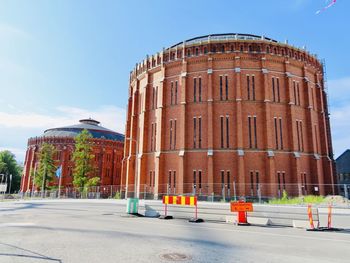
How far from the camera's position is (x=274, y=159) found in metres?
28.4

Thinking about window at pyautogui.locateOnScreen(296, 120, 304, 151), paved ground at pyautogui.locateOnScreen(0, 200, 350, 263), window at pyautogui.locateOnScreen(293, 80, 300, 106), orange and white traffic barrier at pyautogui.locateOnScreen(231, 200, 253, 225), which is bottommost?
paved ground at pyautogui.locateOnScreen(0, 200, 350, 263)

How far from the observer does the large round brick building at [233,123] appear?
92.6 ft

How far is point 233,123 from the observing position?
29.4 m

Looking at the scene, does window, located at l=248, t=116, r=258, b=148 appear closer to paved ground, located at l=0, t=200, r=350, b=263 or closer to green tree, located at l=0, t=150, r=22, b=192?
paved ground, located at l=0, t=200, r=350, b=263

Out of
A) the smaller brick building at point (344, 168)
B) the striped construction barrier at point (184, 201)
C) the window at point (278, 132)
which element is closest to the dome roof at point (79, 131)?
the window at point (278, 132)

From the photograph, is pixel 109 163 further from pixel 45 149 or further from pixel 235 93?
pixel 235 93

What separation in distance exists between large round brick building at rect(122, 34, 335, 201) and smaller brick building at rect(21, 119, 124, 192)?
88.6 feet

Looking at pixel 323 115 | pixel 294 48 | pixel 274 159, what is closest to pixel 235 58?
pixel 294 48

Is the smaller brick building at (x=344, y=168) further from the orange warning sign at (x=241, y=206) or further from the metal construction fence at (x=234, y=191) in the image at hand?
the orange warning sign at (x=241, y=206)

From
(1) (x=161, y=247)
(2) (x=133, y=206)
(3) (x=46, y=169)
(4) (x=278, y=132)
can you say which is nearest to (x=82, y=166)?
(3) (x=46, y=169)

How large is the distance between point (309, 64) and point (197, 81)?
16305 mm

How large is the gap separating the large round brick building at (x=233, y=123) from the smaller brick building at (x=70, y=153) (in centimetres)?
2700

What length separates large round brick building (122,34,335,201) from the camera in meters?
28.2

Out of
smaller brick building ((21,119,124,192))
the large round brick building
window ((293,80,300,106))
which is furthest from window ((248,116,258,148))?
smaller brick building ((21,119,124,192))
